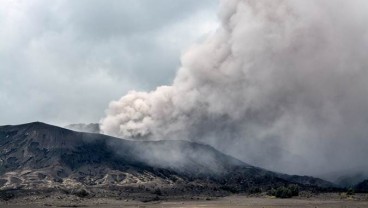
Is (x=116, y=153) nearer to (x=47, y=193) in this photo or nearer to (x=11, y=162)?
(x=11, y=162)

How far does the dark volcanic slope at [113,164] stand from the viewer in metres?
147

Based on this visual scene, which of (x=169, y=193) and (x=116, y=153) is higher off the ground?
(x=116, y=153)

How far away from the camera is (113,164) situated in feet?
559

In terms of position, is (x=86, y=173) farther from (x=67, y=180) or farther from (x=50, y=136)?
(x=50, y=136)

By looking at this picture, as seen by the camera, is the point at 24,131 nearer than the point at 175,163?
No

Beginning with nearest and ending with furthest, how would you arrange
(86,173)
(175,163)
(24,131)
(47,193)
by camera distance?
1. (47,193)
2. (86,173)
3. (175,163)
4. (24,131)

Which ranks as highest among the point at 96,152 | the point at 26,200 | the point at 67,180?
the point at 96,152

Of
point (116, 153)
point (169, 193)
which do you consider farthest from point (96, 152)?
point (169, 193)

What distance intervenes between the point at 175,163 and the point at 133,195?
66710 mm

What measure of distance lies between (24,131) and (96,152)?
125 feet

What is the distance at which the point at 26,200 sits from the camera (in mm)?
100625

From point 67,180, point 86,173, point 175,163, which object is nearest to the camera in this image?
point 67,180

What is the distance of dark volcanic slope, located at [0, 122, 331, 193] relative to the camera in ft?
482

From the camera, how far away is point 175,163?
599ft
